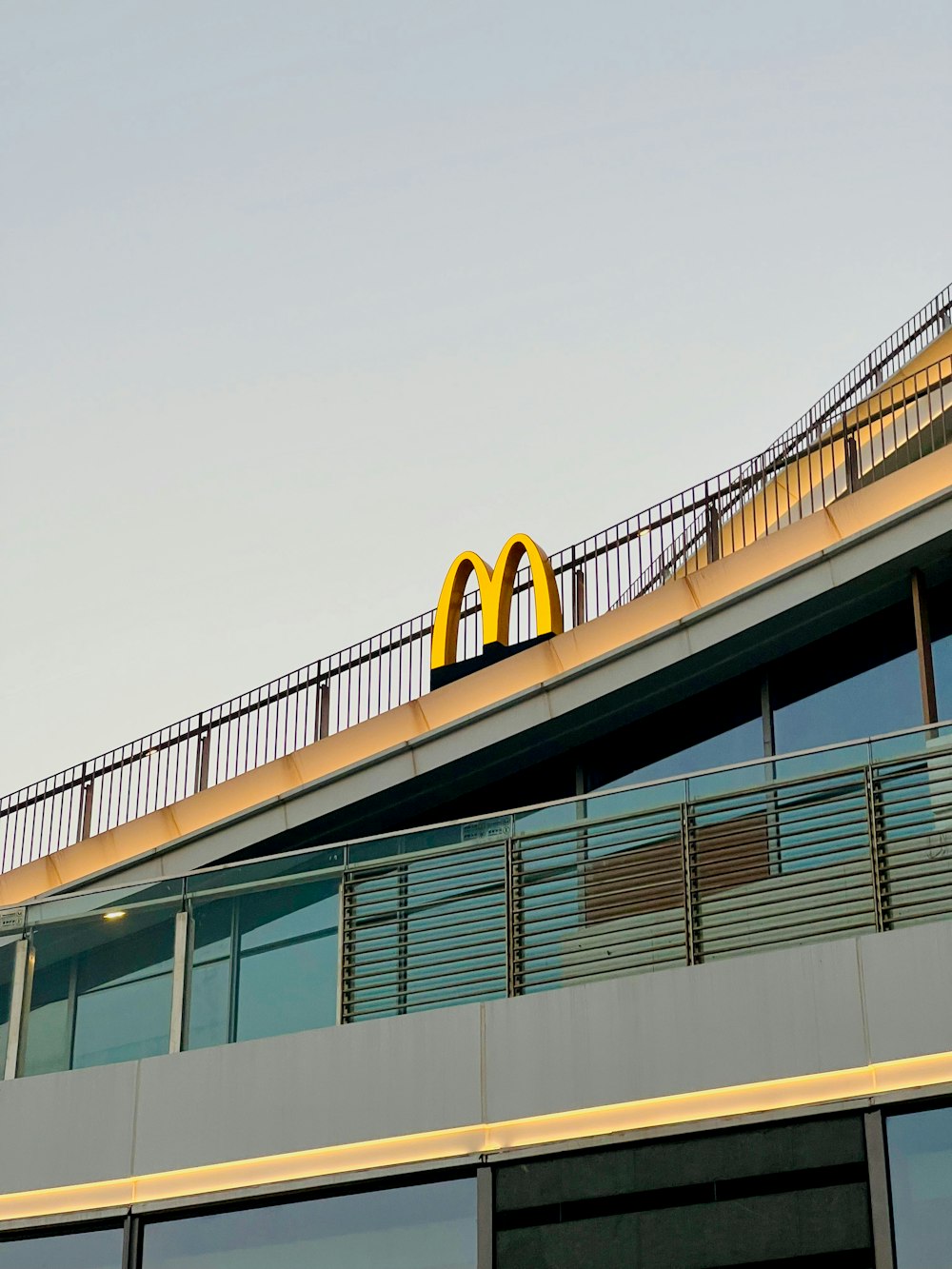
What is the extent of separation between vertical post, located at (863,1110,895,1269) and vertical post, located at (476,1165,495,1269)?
88.1 inches

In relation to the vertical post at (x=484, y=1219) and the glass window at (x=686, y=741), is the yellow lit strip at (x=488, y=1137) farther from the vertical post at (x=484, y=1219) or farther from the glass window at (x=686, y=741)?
the glass window at (x=686, y=741)

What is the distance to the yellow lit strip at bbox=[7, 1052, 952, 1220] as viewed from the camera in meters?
11.4

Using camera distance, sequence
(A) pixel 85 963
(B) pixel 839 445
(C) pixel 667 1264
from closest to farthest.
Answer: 1. (C) pixel 667 1264
2. (A) pixel 85 963
3. (B) pixel 839 445

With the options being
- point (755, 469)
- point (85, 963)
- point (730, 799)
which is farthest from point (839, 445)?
point (85, 963)

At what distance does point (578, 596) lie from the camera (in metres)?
20.4

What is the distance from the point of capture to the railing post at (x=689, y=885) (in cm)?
1252

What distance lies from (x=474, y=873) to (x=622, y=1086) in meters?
1.90

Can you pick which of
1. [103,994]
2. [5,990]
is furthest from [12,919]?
[103,994]

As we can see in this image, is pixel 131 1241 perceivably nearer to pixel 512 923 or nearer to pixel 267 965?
pixel 267 965

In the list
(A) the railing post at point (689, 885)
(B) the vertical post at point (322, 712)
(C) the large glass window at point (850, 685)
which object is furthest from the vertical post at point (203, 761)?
(A) the railing post at point (689, 885)

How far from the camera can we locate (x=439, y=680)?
19906 mm

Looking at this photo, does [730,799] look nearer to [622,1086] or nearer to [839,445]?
[622,1086]

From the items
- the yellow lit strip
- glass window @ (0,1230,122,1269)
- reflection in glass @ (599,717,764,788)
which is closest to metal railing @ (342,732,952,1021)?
the yellow lit strip

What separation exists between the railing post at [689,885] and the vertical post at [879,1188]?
163 centimetres
